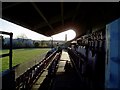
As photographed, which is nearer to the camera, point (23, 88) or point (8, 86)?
point (8, 86)

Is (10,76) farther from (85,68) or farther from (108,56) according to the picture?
(85,68)

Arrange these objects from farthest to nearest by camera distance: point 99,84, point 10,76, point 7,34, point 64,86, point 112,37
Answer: point 64,86 → point 99,84 → point 10,76 → point 7,34 → point 112,37

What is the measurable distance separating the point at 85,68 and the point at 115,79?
372 cm

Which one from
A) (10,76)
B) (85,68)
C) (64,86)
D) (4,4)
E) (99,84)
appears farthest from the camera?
(64,86)

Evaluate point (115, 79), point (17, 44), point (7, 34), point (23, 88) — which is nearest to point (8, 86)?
point (7, 34)

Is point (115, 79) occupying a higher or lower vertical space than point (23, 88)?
higher

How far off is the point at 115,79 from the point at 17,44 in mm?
80364

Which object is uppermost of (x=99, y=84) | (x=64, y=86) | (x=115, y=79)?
(x=115, y=79)

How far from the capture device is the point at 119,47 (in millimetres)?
3402

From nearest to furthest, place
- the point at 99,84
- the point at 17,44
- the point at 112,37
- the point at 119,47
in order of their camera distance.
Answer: the point at 119,47, the point at 112,37, the point at 99,84, the point at 17,44

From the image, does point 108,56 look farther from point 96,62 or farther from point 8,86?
point 8,86

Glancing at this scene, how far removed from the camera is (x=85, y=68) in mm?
7246

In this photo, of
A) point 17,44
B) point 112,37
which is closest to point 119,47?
point 112,37

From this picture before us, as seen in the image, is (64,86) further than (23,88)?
Yes
